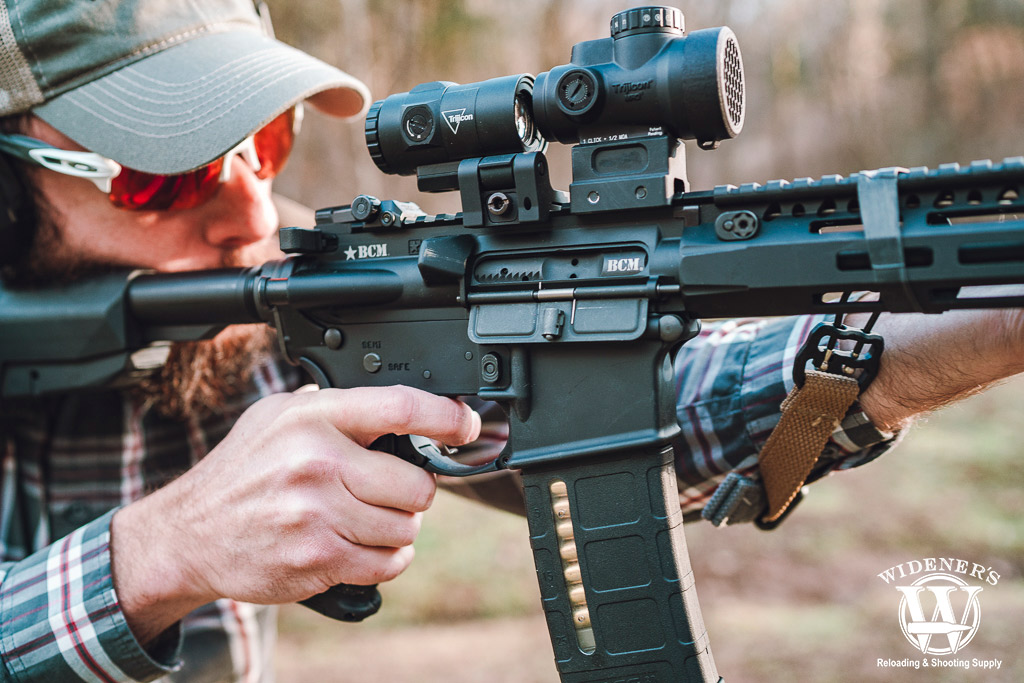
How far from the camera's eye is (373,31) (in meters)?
8.79

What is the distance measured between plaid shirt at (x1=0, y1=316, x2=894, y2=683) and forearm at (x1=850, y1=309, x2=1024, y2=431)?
0.09 meters

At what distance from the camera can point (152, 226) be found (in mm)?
2234

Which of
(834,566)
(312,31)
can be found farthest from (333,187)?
(834,566)

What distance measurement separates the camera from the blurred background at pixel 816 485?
14.1 feet

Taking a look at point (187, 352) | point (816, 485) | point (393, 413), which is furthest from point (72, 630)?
point (816, 485)

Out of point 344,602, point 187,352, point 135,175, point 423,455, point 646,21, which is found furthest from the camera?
point 187,352

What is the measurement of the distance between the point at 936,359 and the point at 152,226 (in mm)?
1981

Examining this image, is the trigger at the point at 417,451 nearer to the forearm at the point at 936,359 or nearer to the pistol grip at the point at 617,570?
the pistol grip at the point at 617,570

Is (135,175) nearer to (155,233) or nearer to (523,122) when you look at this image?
(155,233)

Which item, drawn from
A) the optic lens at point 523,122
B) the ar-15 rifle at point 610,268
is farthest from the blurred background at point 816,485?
the optic lens at point 523,122

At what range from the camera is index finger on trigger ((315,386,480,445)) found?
173cm

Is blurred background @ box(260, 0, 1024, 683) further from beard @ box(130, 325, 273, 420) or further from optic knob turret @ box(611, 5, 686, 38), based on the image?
optic knob turret @ box(611, 5, 686, 38)

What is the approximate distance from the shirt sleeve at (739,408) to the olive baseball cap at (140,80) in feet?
4.21

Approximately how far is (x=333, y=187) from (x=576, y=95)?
8273 mm
